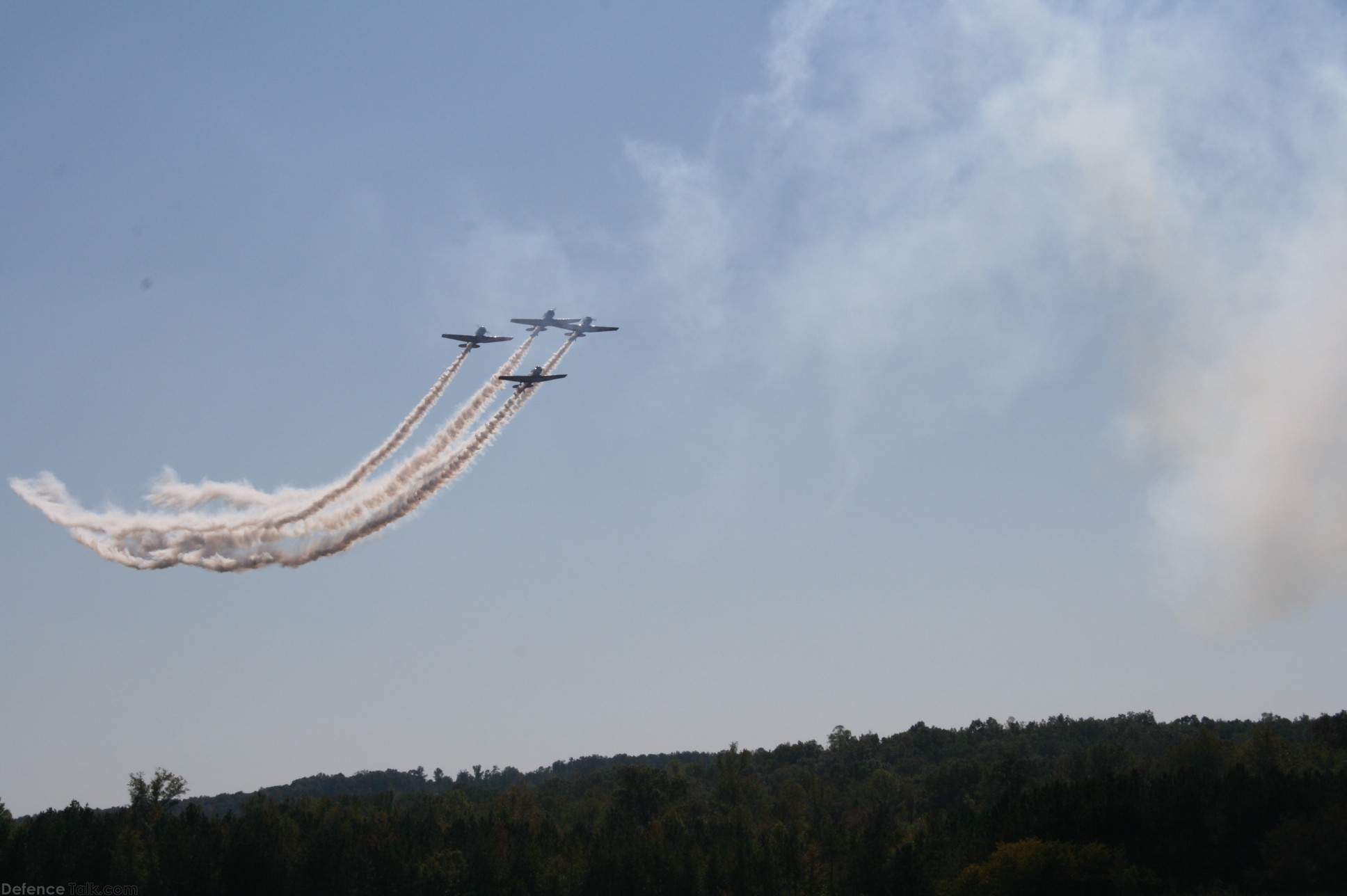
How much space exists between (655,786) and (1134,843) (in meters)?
70.5

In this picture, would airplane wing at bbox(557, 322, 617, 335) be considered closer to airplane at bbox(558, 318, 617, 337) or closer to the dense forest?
airplane at bbox(558, 318, 617, 337)

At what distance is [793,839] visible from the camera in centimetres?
9456

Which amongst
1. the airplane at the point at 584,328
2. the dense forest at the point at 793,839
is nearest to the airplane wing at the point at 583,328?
the airplane at the point at 584,328

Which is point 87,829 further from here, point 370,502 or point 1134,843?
point 1134,843

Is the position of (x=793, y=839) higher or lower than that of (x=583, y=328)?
lower

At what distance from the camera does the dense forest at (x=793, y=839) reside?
72750 mm

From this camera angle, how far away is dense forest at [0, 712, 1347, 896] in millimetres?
72750

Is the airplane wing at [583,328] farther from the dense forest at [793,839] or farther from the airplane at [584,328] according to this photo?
the dense forest at [793,839]

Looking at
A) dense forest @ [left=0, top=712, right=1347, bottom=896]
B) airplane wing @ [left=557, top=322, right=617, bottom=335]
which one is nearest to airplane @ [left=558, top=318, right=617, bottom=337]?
airplane wing @ [left=557, top=322, right=617, bottom=335]

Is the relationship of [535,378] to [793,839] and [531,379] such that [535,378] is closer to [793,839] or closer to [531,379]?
[531,379]

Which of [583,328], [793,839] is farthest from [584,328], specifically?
[793,839]

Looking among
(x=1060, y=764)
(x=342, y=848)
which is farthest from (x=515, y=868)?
(x=1060, y=764)

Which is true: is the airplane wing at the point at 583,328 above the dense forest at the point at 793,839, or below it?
above

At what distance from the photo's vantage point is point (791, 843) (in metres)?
92.0
